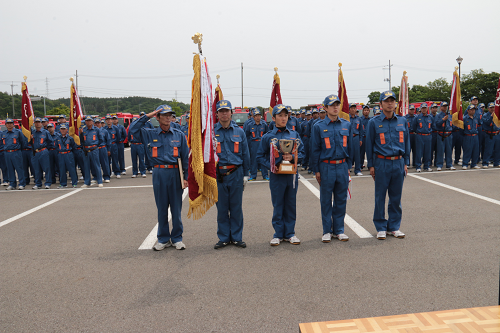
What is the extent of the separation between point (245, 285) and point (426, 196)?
19.8ft

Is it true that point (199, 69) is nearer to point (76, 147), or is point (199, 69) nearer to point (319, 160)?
point (319, 160)

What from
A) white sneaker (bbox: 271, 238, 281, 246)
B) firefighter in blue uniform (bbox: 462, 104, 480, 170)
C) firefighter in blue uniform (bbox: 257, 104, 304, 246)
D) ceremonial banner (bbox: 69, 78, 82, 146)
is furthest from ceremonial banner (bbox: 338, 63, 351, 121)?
Result: ceremonial banner (bbox: 69, 78, 82, 146)

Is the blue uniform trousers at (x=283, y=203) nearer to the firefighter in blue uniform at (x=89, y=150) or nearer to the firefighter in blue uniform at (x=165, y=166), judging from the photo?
the firefighter in blue uniform at (x=165, y=166)

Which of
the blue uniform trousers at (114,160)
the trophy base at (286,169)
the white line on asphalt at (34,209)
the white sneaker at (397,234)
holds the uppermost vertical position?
the trophy base at (286,169)

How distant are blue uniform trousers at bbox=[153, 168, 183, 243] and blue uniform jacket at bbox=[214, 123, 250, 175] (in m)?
0.77

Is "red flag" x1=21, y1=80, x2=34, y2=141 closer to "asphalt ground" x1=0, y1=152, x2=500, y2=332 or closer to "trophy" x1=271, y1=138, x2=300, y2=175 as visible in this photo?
"asphalt ground" x1=0, y1=152, x2=500, y2=332

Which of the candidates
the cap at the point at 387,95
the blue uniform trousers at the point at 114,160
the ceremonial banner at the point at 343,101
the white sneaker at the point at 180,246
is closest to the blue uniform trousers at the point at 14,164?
the blue uniform trousers at the point at 114,160

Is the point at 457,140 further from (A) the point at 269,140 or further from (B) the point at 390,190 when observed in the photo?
(A) the point at 269,140

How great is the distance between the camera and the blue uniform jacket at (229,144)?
572 centimetres

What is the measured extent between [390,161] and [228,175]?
262 cm

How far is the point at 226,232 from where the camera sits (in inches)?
228

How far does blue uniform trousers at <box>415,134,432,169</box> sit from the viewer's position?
12870 mm

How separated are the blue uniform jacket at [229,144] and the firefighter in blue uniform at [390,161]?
2.23 meters

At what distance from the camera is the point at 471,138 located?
13.1 m
